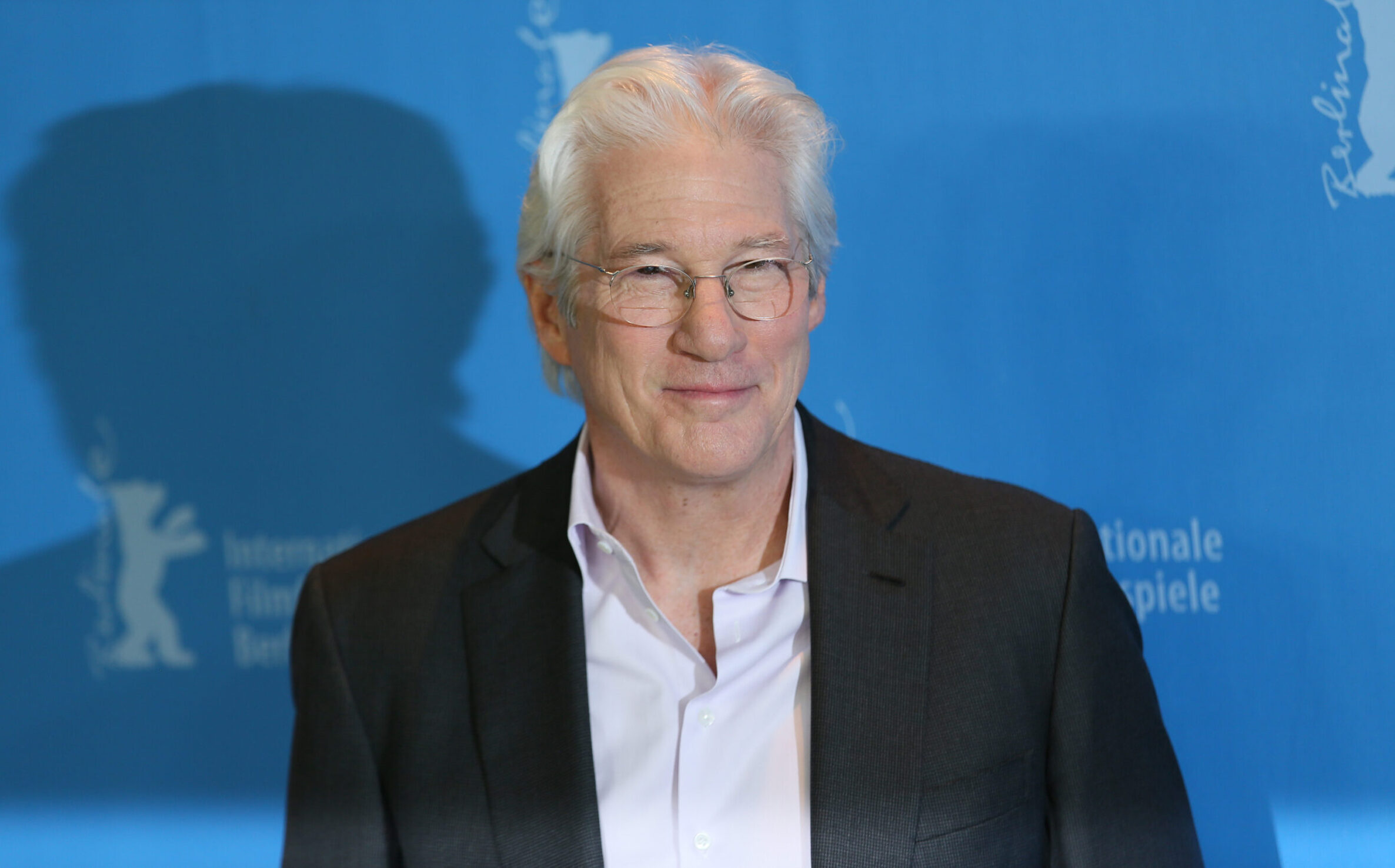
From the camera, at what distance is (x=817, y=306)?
1.68m

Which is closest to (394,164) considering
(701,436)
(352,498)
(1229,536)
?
(352,498)

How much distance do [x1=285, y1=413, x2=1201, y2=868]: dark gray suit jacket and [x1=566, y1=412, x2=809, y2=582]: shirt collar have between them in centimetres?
2

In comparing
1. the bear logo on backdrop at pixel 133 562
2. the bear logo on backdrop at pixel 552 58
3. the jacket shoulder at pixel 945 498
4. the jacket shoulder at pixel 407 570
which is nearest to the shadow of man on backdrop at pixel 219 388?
the bear logo on backdrop at pixel 133 562

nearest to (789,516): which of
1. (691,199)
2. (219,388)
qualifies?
(691,199)

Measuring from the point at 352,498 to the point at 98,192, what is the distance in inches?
33.2

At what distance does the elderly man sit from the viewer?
1488 mm

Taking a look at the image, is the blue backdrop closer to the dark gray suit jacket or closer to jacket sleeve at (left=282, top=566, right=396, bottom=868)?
the dark gray suit jacket

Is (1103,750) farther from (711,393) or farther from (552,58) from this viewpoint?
(552,58)

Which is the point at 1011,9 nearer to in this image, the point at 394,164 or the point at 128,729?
the point at 394,164

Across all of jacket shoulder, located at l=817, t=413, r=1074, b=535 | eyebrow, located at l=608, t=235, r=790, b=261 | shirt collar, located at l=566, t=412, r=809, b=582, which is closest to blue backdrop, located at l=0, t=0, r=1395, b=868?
jacket shoulder, located at l=817, t=413, r=1074, b=535

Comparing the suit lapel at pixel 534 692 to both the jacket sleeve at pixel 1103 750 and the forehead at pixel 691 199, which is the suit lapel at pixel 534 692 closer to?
the forehead at pixel 691 199

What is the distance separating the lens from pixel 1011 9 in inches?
81.3

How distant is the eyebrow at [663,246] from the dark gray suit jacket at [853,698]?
0.34 m

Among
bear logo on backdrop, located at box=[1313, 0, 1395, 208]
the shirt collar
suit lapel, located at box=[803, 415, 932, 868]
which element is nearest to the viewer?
suit lapel, located at box=[803, 415, 932, 868]
